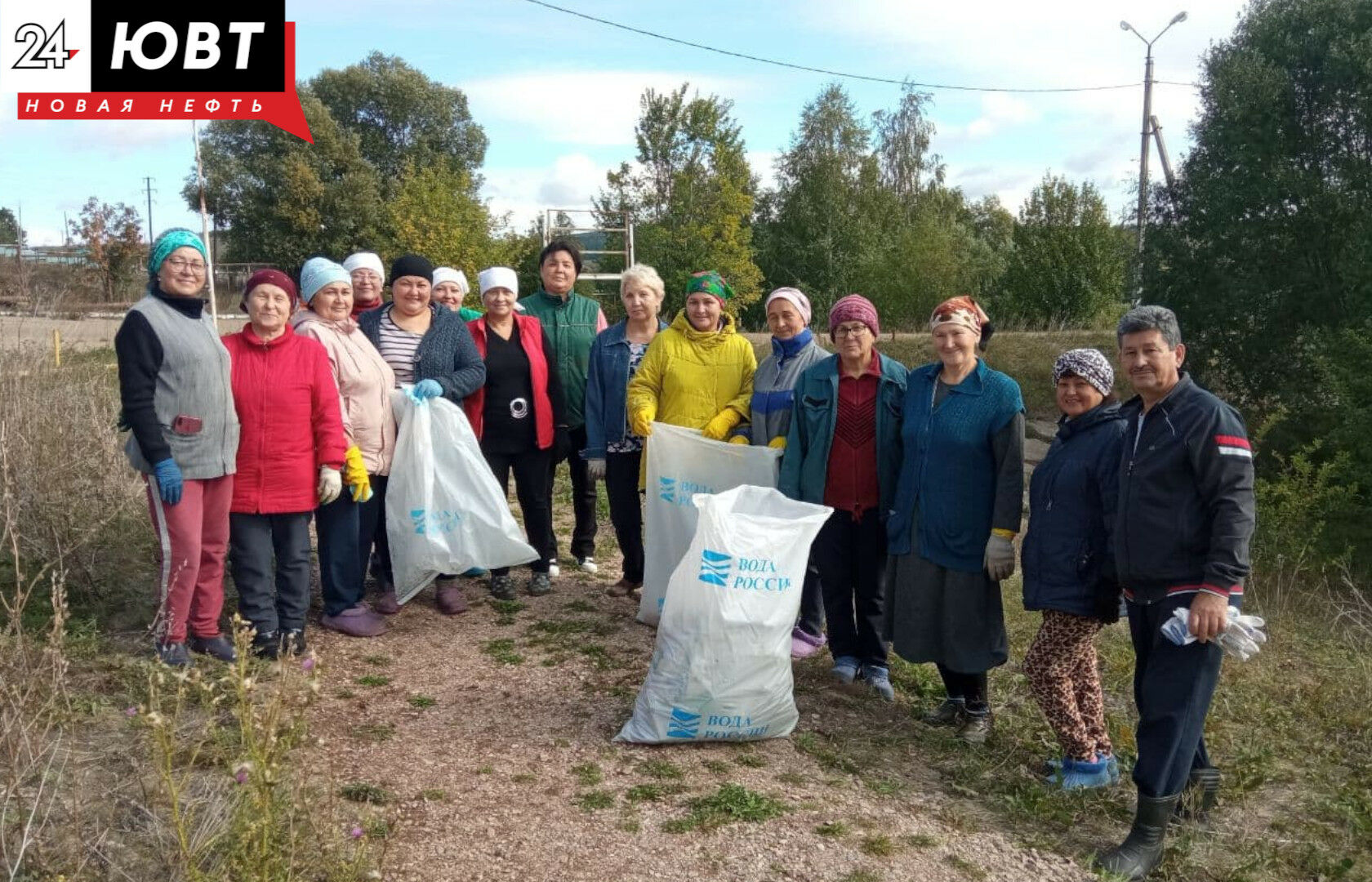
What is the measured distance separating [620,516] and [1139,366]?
104 inches

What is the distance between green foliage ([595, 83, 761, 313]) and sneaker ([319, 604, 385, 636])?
65.5 feet

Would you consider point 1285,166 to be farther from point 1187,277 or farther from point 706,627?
point 706,627

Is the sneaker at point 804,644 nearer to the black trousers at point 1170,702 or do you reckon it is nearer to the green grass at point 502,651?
the green grass at point 502,651

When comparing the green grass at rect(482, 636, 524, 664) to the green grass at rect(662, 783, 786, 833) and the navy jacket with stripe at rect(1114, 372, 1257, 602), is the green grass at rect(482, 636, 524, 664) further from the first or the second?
the navy jacket with stripe at rect(1114, 372, 1257, 602)

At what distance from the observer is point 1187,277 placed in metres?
13.5

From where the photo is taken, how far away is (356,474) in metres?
4.12

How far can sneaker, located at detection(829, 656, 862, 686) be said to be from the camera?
13.0ft

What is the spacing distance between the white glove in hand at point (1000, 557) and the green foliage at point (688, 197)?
20.9 m

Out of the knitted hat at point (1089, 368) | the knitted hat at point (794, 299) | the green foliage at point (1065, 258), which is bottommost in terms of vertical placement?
the knitted hat at point (1089, 368)

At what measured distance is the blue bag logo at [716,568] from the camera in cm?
316

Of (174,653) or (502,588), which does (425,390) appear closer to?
(502,588)

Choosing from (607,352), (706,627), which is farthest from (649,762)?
(607,352)

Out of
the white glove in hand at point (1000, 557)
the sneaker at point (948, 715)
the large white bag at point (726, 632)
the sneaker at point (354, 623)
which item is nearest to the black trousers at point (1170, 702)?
the white glove in hand at point (1000, 557)

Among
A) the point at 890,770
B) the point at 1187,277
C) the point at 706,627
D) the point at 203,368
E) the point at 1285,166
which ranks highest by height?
the point at 1285,166
